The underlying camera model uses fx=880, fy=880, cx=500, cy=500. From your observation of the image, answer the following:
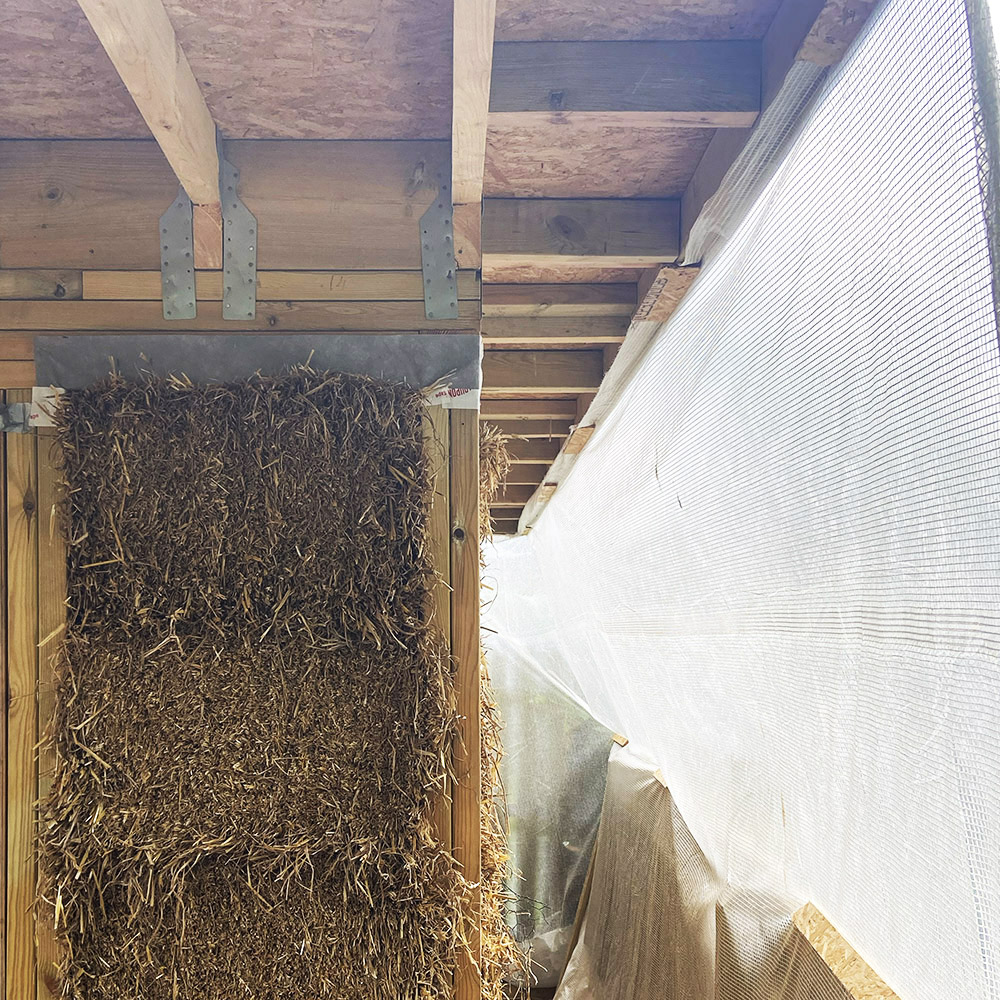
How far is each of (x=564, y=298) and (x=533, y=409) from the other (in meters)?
1.14

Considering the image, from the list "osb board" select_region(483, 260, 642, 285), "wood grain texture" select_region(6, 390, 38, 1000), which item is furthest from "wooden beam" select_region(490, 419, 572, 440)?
"wood grain texture" select_region(6, 390, 38, 1000)

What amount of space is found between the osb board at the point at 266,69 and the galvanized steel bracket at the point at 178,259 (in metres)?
0.18

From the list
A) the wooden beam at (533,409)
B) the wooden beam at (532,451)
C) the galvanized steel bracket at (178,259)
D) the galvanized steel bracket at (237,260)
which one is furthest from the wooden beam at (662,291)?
the wooden beam at (532,451)

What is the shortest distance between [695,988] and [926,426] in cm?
199

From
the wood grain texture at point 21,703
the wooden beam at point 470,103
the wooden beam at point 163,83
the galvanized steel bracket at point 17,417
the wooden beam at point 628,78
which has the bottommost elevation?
the wood grain texture at point 21,703

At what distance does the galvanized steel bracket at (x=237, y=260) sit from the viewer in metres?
1.91

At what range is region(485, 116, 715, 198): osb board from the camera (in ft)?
6.24

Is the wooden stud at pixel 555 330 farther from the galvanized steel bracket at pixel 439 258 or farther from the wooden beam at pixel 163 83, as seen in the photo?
the wooden beam at pixel 163 83

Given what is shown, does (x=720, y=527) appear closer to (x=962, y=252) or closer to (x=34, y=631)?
(x=962, y=252)

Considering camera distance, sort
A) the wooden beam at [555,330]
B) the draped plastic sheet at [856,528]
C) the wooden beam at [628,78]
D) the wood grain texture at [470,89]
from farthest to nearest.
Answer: the wooden beam at [555,330] → the wooden beam at [628,78] → the wood grain texture at [470,89] → the draped plastic sheet at [856,528]

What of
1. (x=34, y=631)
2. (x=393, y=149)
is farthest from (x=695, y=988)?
(x=393, y=149)

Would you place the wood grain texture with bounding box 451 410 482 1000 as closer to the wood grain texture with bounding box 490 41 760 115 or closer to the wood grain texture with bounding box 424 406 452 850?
the wood grain texture with bounding box 424 406 452 850

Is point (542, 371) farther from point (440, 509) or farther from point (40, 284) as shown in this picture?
point (40, 284)

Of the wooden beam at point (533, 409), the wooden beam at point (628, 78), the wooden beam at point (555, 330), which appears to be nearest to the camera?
the wooden beam at point (628, 78)
